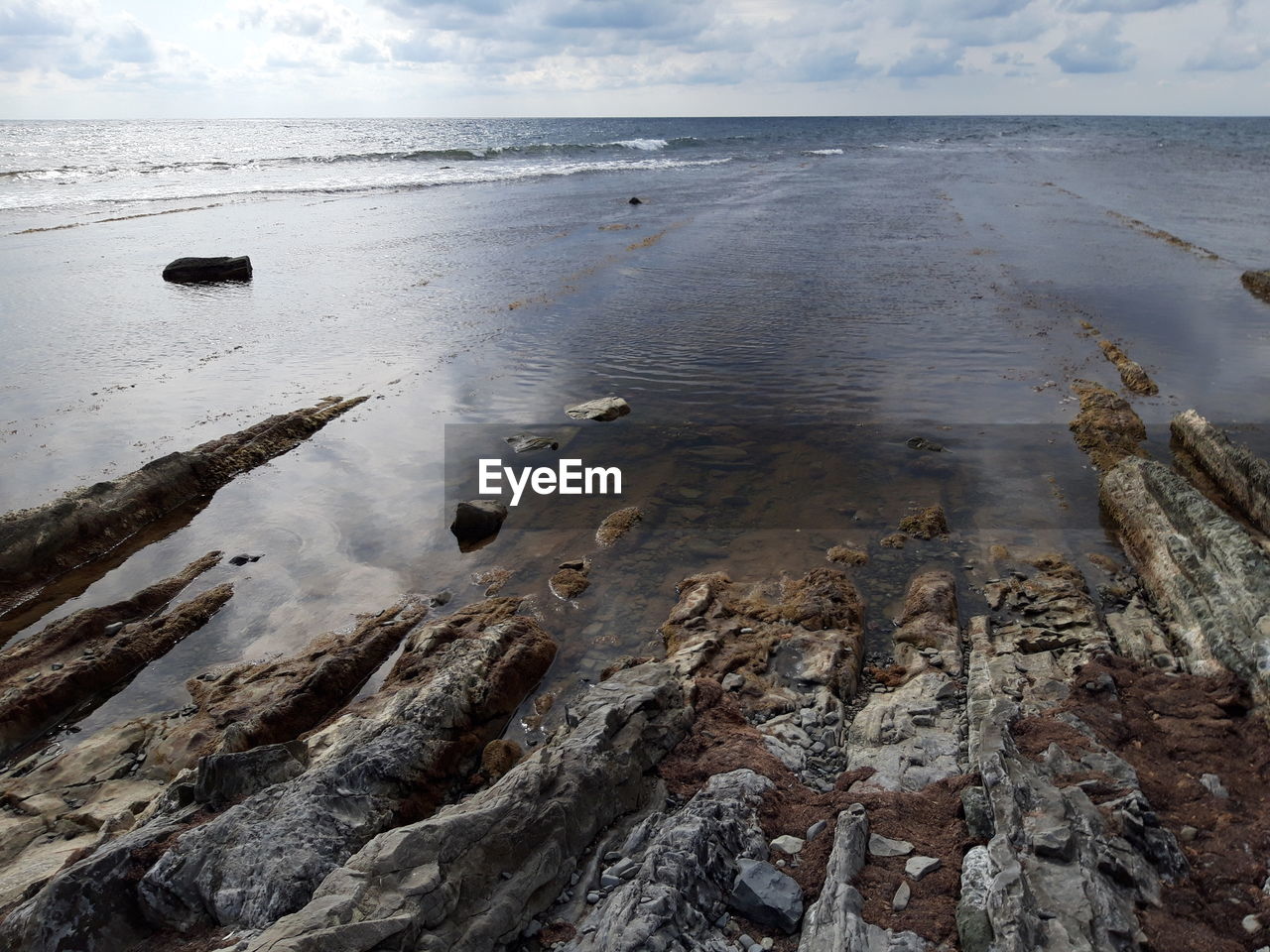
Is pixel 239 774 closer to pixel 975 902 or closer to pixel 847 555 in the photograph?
pixel 975 902

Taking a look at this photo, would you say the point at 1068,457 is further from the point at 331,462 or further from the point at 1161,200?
the point at 1161,200

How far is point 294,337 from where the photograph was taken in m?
22.6

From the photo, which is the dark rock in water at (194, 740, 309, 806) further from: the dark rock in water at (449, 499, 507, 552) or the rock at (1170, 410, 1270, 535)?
the rock at (1170, 410, 1270, 535)

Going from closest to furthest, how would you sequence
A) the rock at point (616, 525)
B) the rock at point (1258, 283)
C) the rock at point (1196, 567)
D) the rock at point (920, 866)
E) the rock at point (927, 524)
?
the rock at point (920, 866), the rock at point (1196, 567), the rock at point (927, 524), the rock at point (616, 525), the rock at point (1258, 283)

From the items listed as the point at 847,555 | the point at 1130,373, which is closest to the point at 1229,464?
the point at 1130,373

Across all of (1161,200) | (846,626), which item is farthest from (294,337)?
(1161,200)

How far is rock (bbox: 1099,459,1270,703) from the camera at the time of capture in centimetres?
810

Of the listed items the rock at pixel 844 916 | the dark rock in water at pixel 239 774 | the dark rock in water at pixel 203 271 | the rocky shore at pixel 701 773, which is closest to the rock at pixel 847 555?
the rocky shore at pixel 701 773

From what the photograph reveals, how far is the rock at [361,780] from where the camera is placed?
226 inches

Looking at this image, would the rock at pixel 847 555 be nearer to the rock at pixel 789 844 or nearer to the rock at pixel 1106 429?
the rock at pixel 1106 429

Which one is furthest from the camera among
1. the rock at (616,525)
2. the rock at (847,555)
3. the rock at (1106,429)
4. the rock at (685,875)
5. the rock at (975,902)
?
the rock at (1106,429)

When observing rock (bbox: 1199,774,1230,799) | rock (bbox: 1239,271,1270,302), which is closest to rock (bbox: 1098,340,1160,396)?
rock (bbox: 1239,271,1270,302)

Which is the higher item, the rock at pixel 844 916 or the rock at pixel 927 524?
the rock at pixel 927 524

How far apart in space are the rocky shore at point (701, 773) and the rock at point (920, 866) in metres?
0.01
